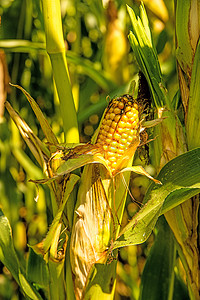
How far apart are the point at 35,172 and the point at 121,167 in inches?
17.1

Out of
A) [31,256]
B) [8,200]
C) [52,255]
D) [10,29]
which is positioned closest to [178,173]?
[52,255]

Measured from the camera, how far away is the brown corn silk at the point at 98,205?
578 mm

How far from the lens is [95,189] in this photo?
23.2 inches

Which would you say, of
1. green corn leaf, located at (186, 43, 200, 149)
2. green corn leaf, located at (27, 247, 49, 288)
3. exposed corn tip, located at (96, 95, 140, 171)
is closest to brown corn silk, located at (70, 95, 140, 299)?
exposed corn tip, located at (96, 95, 140, 171)

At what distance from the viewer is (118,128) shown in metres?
0.57

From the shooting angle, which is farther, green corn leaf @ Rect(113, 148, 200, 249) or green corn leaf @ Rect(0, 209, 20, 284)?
green corn leaf @ Rect(0, 209, 20, 284)

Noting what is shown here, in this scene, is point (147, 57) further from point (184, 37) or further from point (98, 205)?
point (98, 205)

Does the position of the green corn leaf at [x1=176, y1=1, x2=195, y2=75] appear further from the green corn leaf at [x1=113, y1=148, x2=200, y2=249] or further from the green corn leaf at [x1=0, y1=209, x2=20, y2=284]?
the green corn leaf at [x1=0, y1=209, x2=20, y2=284]

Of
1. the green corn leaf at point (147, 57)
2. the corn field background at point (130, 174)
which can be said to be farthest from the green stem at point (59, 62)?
the green corn leaf at point (147, 57)

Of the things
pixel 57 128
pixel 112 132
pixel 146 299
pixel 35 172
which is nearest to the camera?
pixel 112 132

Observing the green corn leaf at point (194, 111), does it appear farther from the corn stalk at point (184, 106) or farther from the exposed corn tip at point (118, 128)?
the exposed corn tip at point (118, 128)

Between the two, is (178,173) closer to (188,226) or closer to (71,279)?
(188,226)

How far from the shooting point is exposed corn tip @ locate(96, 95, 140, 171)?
565mm

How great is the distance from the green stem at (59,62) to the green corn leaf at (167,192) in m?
0.14
